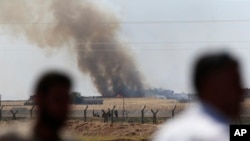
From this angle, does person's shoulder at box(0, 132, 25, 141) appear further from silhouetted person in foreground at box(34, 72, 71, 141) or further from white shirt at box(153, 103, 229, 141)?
white shirt at box(153, 103, 229, 141)

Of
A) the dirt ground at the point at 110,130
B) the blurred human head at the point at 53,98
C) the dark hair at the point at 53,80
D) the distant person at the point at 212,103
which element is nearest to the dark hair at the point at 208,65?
the distant person at the point at 212,103

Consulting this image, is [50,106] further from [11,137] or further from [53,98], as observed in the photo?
[11,137]

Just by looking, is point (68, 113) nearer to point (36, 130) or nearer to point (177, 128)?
point (36, 130)

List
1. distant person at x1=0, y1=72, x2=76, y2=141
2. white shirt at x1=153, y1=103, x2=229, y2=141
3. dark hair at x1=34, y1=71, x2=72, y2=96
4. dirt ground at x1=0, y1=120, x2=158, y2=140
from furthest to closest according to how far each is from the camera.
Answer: dirt ground at x1=0, y1=120, x2=158, y2=140 < dark hair at x1=34, y1=71, x2=72, y2=96 < distant person at x1=0, y1=72, x2=76, y2=141 < white shirt at x1=153, y1=103, x2=229, y2=141

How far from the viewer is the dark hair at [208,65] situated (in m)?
3.67

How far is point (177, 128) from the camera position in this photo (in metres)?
3.55

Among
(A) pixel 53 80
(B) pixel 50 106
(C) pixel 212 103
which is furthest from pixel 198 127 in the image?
(A) pixel 53 80

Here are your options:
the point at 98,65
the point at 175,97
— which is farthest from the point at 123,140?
the point at 175,97

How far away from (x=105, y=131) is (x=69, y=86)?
132 feet

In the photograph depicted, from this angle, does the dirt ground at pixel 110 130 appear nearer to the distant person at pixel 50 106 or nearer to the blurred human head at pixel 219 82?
the distant person at pixel 50 106

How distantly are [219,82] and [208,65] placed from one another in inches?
4.2

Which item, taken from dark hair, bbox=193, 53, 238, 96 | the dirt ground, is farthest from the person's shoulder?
the dirt ground

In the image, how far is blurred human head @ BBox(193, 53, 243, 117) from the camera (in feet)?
11.9

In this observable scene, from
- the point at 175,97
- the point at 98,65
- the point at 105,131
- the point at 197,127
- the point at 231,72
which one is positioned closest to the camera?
the point at 197,127
